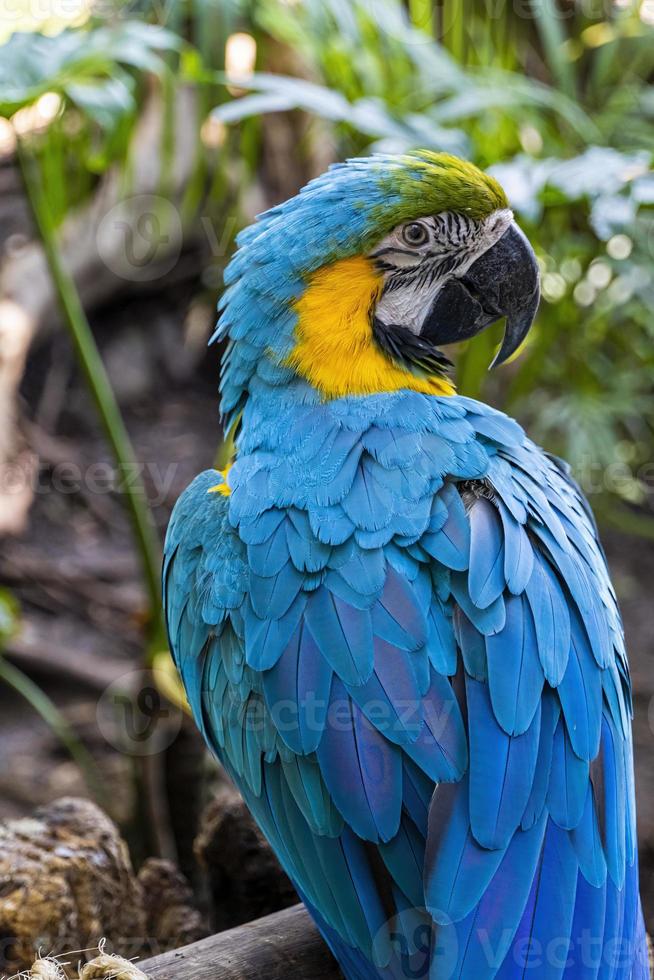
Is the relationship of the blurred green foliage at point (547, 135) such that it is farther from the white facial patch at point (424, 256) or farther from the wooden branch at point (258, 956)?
the wooden branch at point (258, 956)

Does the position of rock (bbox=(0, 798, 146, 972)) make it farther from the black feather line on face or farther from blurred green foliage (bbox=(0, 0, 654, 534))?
blurred green foliage (bbox=(0, 0, 654, 534))

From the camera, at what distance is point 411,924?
1.13 meters

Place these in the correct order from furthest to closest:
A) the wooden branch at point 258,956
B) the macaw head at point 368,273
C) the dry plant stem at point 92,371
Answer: the dry plant stem at point 92,371 < the macaw head at point 368,273 < the wooden branch at point 258,956

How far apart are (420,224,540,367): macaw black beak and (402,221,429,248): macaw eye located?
10 centimetres

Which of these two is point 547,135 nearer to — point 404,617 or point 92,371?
point 92,371

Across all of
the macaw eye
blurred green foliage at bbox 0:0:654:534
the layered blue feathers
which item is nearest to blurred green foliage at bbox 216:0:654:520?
blurred green foliage at bbox 0:0:654:534

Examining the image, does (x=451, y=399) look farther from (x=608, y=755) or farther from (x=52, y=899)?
(x=52, y=899)

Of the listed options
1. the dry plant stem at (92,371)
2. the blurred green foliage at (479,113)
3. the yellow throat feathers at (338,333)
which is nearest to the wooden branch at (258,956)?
the yellow throat feathers at (338,333)

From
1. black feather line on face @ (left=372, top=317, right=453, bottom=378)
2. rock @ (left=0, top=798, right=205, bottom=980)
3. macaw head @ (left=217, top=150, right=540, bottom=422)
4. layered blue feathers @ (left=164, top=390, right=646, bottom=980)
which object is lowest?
rock @ (left=0, top=798, right=205, bottom=980)

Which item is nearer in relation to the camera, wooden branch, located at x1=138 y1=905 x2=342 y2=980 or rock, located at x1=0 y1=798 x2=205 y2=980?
wooden branch, located at x1=138 y1=905 x2=342 y2=980

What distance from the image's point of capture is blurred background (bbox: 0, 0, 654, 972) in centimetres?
191

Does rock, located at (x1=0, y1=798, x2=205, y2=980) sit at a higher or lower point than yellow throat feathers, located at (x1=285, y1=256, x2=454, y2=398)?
lower

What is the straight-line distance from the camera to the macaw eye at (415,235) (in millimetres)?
1378

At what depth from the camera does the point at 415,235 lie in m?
1.38
